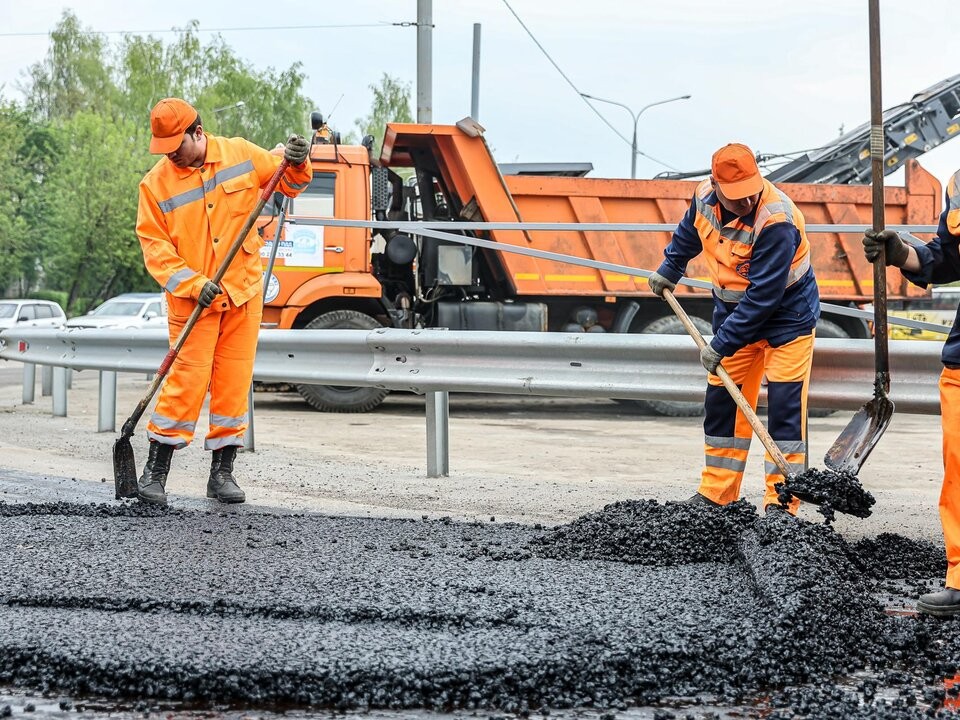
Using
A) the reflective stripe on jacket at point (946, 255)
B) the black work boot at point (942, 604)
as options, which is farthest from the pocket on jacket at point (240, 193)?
the black work boot at point (942, 604)

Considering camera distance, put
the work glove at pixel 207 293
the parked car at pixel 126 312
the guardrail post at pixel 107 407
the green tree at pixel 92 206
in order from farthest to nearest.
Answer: the green tree at pixel 92 206
the parked car at pixel 126 312
the guardrail post at pixel 107 407
the work glove at pixel 207 293

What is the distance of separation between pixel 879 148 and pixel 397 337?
291cm

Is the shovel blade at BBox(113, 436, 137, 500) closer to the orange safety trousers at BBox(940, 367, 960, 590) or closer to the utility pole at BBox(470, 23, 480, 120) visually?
the orange safety trousers at BBox(940, 367, 960, 590)

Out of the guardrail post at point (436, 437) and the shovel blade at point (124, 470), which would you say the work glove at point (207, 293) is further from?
the guardrail post at point (436, 437)

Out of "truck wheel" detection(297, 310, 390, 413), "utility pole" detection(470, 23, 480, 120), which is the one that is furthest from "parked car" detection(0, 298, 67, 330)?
"truck wheel" detection(297, 310, 390, 413)

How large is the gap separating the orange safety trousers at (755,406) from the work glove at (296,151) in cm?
216

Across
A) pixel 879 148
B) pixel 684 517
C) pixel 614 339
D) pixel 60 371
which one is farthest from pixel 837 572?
pixel 60 371

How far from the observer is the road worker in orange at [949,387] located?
11.8 feet

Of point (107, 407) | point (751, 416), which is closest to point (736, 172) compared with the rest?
point (751, 416)

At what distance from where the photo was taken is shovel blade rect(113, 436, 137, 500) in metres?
5.43

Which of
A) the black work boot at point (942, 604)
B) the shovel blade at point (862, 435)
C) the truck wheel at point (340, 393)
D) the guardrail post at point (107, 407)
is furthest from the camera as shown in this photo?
the truck wheel at point (340, 393)

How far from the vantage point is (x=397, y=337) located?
6.69m

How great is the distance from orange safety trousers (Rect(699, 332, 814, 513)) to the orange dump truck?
656 centimetres

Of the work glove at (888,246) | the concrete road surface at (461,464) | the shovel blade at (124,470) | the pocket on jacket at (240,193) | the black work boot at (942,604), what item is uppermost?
the pocket on jacket at (240,193)
